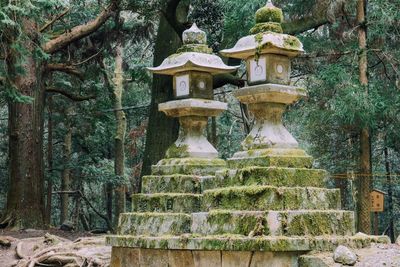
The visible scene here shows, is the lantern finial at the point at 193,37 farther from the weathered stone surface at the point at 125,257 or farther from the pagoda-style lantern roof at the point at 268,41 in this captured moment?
the weathered stone surface at the point at 125,257

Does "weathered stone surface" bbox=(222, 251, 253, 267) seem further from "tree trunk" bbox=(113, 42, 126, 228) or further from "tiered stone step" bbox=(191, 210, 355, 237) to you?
"tree trunk" bbox=(113, 42, 126, 228)

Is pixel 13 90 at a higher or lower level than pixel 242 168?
higher

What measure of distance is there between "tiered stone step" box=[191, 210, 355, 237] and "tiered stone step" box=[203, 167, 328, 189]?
0.42 m

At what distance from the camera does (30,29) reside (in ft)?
41.8

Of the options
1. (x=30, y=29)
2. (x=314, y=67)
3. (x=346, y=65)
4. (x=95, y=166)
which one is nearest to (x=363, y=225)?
Result: (x=346, y=65)

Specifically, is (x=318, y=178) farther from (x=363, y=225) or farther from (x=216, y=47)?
(x=216, y=47)

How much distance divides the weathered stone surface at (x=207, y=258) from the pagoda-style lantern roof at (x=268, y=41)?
7.47ft

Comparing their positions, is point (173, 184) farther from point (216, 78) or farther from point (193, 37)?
point (216, 78)

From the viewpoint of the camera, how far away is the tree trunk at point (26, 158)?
1320 cm

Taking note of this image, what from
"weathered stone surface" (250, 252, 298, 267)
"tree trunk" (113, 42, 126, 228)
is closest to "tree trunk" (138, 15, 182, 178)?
"tree trunk" (113, 42, 126, 228)

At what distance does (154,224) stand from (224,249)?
146 centimetres

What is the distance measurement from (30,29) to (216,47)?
15.0ft

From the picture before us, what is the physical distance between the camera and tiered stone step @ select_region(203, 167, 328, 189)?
6.84 meters

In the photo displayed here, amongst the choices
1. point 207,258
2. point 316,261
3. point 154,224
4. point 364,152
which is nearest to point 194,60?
point 154,224
